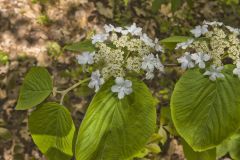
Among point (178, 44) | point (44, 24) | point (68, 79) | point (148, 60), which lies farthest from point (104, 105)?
point (44, 24)

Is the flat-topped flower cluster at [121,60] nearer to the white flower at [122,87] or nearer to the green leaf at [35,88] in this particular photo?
the white flower at [122,87]

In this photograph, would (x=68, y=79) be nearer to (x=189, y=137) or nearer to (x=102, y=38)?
(x=102, y=38)

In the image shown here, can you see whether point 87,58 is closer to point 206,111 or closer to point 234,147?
point 206,111

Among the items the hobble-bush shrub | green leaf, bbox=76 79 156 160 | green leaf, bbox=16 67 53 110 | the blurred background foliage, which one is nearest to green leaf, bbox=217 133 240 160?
the blurred background foliage

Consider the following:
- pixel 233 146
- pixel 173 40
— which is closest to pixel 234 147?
pixel 233 146

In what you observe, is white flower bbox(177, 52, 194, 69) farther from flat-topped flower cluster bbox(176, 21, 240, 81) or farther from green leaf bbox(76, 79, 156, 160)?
green leaf bbox(76, 79, 156, 160)
